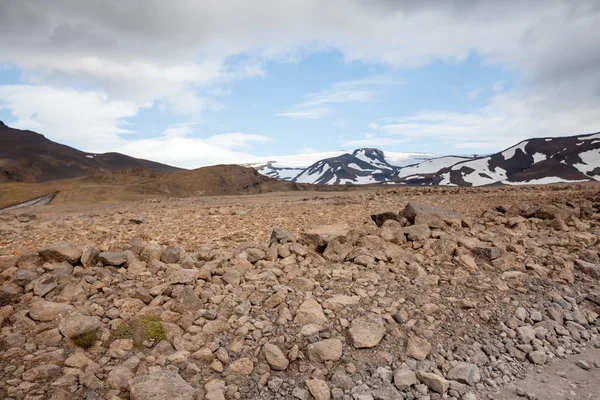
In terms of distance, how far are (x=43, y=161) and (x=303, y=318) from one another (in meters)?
126

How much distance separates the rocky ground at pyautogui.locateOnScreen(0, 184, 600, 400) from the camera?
405cm

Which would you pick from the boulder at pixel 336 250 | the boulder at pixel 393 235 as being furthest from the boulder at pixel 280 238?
the boulder at pixel 393 235

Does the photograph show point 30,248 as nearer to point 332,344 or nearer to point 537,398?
point 332,344

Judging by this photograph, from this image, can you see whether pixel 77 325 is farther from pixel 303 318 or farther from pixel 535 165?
pixel 535 165

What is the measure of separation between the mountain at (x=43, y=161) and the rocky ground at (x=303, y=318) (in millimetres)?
76237

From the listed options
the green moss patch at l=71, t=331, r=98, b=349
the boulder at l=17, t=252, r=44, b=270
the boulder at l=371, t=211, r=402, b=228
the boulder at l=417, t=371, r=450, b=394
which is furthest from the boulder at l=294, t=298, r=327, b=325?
the boulder at l=371, t=211, r=402, b=228

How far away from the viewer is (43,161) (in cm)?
10906

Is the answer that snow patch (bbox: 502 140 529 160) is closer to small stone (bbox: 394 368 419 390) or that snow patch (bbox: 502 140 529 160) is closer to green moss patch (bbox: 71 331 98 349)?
small stone (bbox: 394 368 419 390)

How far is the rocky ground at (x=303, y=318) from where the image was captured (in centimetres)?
405

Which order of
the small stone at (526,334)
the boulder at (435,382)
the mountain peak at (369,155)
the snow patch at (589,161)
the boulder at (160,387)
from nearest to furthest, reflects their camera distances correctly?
the boulder at (160,387)
the boulder at (435,382)
the small stone at (526,334)
the snow patch at (589,161)
the mountain peak at (369,155)

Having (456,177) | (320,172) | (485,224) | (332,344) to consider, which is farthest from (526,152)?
(332,344)

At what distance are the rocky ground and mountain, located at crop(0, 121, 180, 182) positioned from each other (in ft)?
250

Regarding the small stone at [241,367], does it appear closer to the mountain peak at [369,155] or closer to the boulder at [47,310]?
Answer: the boulder at [47,310]

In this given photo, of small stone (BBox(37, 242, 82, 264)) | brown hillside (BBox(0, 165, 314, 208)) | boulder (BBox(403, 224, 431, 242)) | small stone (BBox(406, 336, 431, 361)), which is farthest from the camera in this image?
brown hillside (BBox(0, 165, 314, 208))
